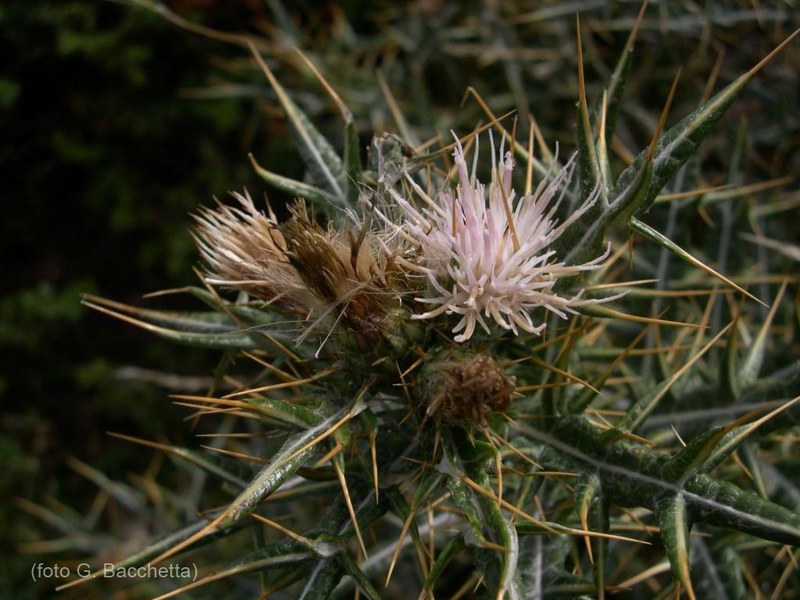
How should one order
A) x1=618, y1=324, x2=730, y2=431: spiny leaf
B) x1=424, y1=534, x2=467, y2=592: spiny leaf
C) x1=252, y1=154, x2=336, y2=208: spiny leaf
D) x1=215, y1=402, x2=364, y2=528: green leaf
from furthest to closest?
x1=252, y1=154, x2=336, y2=208: spiny leaf, x1=618, y1=324, x2=730, y2=431: spiny leaf, x1=424, y1=534, x2=467, y2=592: spiny leaf, x1=215, y1=402, x2=364, y2=528: green leaf

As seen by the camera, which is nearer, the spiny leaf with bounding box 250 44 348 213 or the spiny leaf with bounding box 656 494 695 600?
the spiny leaf with bounding box 656 494 695 600

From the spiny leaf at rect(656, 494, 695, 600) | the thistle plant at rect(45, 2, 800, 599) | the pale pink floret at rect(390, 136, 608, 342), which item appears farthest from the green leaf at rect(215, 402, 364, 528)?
the spiny leaf at rect(656, 494, 695, 600)

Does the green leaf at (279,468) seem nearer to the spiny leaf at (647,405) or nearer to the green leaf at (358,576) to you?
the green leaf at (358,576)

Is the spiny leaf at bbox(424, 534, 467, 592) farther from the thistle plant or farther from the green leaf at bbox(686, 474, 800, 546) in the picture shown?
the green leaf at bbox(686, 474, 800, 546)

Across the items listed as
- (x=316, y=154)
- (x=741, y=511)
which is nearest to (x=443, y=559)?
(x=741, y=511)

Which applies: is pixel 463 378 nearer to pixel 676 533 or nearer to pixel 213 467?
pixel 676 533

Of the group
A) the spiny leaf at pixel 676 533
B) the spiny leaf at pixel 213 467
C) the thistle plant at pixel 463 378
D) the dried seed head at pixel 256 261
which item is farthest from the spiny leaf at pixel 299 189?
the spiny leaf at pixel 676 533
